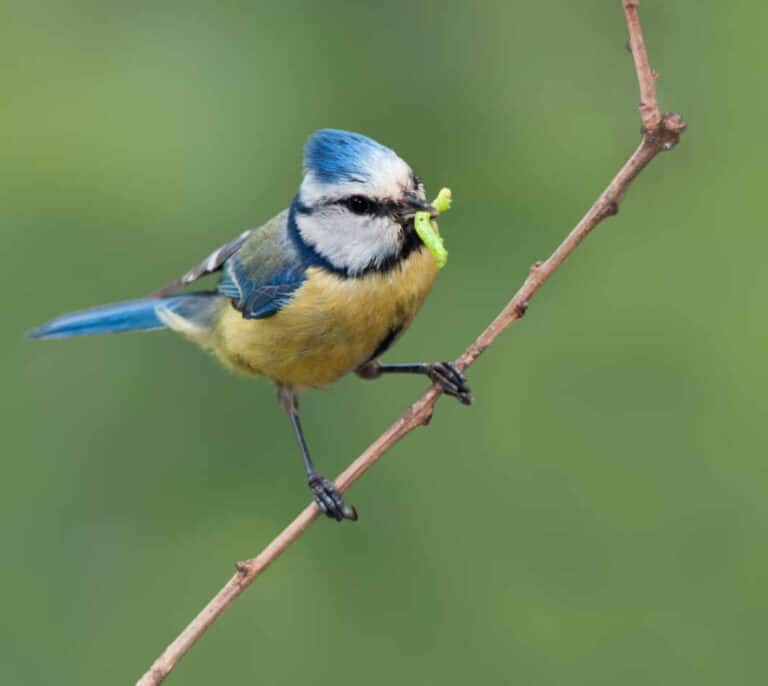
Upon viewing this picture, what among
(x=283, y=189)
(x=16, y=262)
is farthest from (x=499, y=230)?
(x=16, y=262)

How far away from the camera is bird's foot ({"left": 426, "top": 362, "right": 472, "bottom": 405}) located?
311cm

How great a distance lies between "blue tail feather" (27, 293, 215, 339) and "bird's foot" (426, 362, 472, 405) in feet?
2.82

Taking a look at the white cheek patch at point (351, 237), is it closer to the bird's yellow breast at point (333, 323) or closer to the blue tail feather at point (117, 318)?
the bird's yellow breast at point (333, 323)

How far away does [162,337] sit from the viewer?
4.21m

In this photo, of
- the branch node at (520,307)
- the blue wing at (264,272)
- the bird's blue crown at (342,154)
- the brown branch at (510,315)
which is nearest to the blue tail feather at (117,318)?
the blue wing at (264,272)

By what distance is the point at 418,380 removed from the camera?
13.2 ft

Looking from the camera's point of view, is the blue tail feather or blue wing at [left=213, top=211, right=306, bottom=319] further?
the blue tail feather

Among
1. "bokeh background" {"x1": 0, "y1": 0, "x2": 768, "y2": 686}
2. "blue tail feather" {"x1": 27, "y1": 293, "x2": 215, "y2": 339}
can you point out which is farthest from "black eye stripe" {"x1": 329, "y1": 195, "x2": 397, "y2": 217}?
"bokeh background" {"x1": 0, "y1": 0, "x2": 768, "y2": 686}

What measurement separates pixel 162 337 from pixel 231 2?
1.11 meters

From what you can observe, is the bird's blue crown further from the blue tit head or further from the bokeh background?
the bokeh background

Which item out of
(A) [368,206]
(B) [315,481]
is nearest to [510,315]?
(A) [368,206]

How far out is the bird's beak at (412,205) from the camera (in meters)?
3.02

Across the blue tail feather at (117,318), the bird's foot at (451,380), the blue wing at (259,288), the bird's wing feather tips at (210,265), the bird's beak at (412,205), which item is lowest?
the bird's foot at (451,380)

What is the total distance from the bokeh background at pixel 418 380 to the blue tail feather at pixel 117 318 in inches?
10.1
